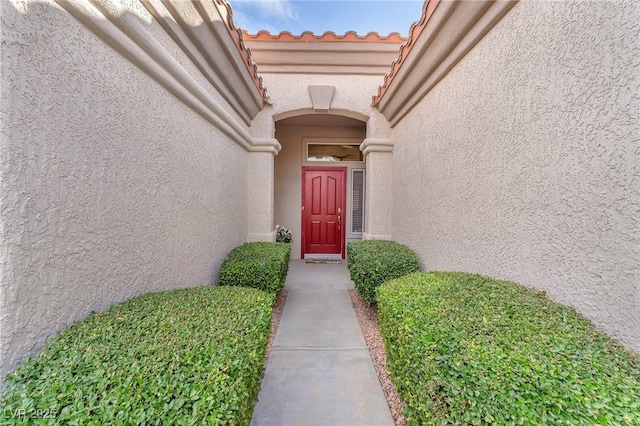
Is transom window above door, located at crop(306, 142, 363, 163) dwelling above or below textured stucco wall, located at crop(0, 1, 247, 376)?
above

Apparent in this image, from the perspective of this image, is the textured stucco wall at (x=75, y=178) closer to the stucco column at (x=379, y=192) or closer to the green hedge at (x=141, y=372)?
the green hedge at (x=141, y=372)

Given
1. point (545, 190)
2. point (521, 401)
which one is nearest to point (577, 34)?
point (545, 190)

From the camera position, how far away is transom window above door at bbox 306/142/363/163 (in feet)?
29.3

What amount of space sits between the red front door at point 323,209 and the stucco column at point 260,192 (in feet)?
7.91

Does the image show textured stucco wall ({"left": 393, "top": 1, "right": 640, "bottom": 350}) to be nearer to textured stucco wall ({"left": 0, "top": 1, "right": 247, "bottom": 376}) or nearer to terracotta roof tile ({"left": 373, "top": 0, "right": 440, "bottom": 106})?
terracotta roof tile ({"left": 373, "top": 0, "right": 440, "bottom": 106})

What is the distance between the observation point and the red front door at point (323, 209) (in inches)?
351

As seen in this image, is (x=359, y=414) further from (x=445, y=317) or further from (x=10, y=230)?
(x=10, y=230)

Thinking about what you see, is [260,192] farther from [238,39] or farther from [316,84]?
[238,39]

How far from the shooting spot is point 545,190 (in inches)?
83.9

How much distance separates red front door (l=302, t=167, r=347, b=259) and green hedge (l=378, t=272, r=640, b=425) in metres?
6.70

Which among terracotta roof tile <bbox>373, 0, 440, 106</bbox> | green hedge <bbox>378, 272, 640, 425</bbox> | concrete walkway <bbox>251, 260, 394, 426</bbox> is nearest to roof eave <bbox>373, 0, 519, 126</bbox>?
terracotta roof tile <bbox>373, 0, 440, 106</bbox>

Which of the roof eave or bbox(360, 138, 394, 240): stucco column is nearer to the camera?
the roof eave

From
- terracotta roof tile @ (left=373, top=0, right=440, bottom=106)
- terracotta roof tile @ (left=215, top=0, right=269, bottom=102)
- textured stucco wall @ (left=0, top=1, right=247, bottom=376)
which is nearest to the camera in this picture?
textured stucco wall @ (left=0, top=1, right=247, bottom=376)

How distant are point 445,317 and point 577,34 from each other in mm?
2142
